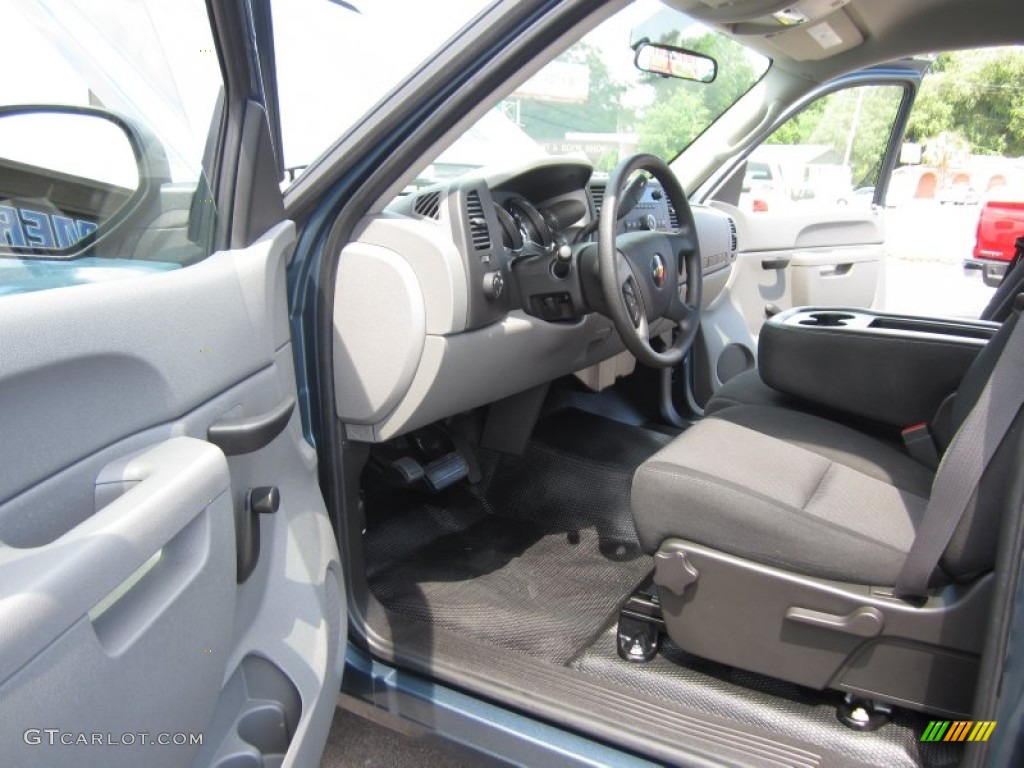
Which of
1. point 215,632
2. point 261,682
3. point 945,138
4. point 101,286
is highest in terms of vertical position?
point 945,138

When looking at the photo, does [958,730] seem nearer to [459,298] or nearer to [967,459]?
[967,459]

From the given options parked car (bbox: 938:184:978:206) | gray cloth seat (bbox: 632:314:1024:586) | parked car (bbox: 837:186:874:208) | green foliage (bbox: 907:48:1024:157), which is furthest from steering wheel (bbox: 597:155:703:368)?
parked car (bbox: 938:184:978:206)

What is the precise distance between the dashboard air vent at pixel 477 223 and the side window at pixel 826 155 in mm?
1669

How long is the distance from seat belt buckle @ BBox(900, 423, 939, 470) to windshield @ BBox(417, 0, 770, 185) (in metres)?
0.85

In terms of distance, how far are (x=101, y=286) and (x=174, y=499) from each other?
249 mm

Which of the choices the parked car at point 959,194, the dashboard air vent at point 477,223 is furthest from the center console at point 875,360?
the parked car at point 959,194

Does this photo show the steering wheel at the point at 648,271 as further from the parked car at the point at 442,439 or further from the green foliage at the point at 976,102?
the green foliage at the point at 976,102

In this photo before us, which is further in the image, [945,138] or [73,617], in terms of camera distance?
[945,138]

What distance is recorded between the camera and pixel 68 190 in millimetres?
880

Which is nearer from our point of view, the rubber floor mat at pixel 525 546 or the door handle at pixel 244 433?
the door handle at pixel 244 433

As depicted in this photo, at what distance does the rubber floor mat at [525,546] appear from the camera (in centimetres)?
170

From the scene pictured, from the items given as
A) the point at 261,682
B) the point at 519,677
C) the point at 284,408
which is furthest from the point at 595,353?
the point at 261,682

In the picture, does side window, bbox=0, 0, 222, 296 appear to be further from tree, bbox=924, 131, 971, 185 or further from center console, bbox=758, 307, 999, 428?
tree, bbox=924, 131, 971, 185

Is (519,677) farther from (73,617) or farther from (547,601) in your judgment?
(73,617)
